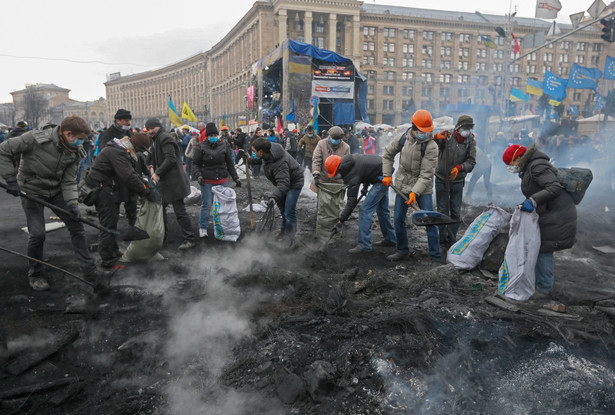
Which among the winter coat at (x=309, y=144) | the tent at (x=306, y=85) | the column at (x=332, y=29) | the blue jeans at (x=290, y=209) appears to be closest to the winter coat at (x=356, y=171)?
the blue jeans at (x=290, y=209)

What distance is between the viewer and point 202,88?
86625 millimetres

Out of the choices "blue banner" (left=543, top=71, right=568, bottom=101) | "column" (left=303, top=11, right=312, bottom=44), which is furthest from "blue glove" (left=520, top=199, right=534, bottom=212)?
"column" (left=303, top=11, right=312, bottom=44)

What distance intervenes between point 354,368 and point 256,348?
0.79m

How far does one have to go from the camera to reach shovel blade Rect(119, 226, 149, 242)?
4.55 meters

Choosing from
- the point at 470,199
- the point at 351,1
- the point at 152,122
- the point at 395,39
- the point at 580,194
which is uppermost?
the point at 351,1

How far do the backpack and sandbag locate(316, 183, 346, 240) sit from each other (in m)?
2.94

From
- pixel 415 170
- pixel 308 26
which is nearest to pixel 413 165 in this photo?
pixel 415 170

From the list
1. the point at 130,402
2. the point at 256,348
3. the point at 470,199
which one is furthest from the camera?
the point at 470,199

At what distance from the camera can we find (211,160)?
6277 millimetres

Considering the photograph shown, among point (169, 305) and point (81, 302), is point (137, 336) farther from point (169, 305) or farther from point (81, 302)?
point (81, 302)

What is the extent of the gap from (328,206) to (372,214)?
32.6 inches

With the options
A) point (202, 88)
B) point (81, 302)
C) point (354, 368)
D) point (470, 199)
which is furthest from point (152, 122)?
point (202, 88)

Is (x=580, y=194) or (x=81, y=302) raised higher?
(x=580, y=194)

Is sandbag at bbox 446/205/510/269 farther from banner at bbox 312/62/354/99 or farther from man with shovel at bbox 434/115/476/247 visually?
banner at bbox 312/62/354/99
